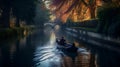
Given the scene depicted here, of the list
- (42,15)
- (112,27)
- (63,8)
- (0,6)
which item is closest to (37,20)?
(42,15)

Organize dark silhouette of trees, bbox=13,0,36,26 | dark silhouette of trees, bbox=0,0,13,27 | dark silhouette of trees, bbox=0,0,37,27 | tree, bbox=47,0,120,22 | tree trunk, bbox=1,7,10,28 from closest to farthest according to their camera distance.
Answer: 1. dark silhouette of trees, bbox=0,0,13,27
2. dark silhouette of trees, bbox=0,0,37,27
3. tree trunk, bbox=1,7,10,28
4. dark silhouette of trees, bbox=13,0,36,26
5. tree, bbox=47,0,120,22

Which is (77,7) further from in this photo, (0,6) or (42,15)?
(42,15)

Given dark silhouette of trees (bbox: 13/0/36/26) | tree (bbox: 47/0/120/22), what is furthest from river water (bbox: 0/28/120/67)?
tree (bbox: 47/0/120/22)

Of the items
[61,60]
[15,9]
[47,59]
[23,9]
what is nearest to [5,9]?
[15,9]

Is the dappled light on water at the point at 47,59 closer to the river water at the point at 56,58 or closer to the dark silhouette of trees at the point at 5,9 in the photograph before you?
the river water at the point at 56,58

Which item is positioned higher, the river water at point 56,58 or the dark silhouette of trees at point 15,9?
the dark silhouette of trees at point 15,9

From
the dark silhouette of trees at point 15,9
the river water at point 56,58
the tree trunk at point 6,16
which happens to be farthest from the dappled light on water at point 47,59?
the tree trunk at point 6,16

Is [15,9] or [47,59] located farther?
[15,9]

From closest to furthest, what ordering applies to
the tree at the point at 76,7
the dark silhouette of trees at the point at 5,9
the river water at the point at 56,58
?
the river water at the point at 56,58
the dark silhouette of trees at the point at 5,9
the tree at the point at 76,7

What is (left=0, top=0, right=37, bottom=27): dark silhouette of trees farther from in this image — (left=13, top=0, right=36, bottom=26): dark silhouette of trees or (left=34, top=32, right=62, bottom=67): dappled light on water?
(left=34, top=32, right=62, bottom=67): dappled light on water

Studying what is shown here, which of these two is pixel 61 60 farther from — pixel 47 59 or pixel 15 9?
pixel 15 9

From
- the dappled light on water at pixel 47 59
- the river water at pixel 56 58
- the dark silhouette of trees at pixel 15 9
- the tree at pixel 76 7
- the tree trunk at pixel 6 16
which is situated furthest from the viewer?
the tree at pixel 76 7

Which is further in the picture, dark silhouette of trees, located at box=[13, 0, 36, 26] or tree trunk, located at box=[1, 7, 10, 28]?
dark silhouette of trees, located at box=[13, 0, 36, 26]

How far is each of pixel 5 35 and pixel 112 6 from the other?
15.7 meters
